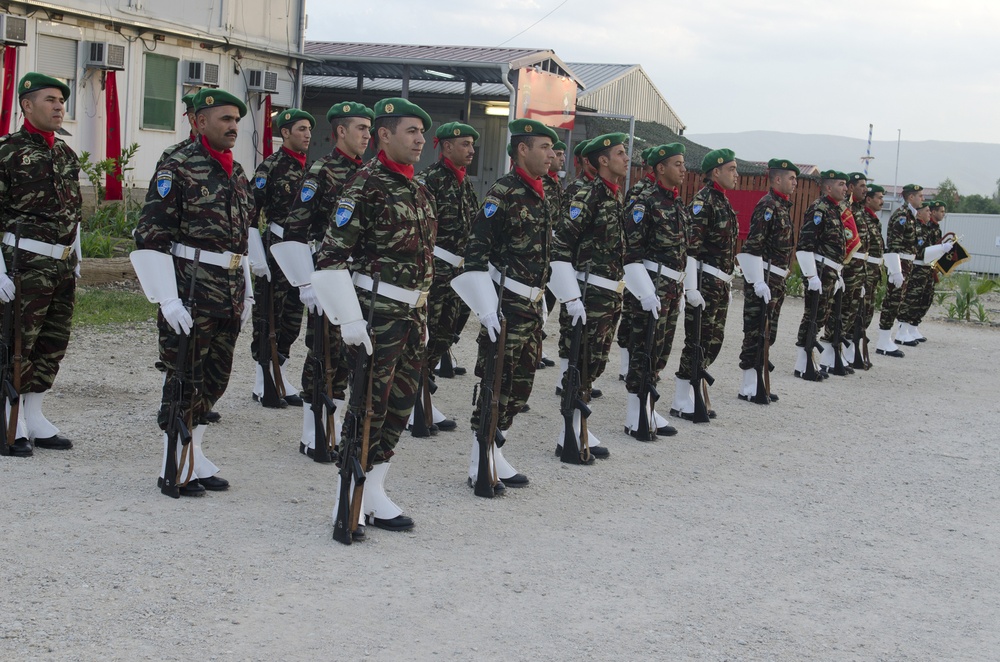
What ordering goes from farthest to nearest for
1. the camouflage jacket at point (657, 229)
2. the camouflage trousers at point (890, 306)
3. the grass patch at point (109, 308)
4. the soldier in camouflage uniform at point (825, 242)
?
the camouflage trousers at point (890, 306)
the soldier in camouflage uniform at point (825, 242)
the grass patch at point (109, 308)
the camouflage jacket at point (657, 229)

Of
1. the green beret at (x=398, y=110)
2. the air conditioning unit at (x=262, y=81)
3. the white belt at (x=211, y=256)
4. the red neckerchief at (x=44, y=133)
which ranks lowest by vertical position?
the white belt at (x=211, y=256)

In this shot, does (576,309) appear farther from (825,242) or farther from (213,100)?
(825,242)

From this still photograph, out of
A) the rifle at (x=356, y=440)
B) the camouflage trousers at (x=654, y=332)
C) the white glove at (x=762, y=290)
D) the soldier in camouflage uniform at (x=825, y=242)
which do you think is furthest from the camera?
the soldier in camouflage uniform at (x=825, y=242)

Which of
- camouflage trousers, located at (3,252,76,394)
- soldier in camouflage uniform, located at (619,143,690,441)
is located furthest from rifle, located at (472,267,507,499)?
Result: camouflage trousers, located at (3,252,76,394)

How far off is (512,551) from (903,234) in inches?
401

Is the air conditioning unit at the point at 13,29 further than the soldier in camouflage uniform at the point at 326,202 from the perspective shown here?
Yes

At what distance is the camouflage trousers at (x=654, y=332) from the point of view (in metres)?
7.80

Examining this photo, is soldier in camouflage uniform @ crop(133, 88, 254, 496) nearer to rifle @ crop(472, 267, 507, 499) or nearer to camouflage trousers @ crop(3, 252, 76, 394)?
camouflage trousers @ crop(3, 252, 76, 394)

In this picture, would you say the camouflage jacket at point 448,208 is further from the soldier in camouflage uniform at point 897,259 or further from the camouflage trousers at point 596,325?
the soldier in camouflage uniform at point 897,259

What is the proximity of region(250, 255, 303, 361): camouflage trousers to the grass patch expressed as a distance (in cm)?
346

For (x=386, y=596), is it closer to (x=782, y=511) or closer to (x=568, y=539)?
(x=568, y=539)

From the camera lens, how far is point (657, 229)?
25.5ft

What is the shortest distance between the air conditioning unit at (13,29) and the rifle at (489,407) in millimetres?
9398

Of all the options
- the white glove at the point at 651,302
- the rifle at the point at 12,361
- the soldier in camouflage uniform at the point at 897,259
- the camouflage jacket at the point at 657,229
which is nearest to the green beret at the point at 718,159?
the camouflage jacket at the point at 657,229
